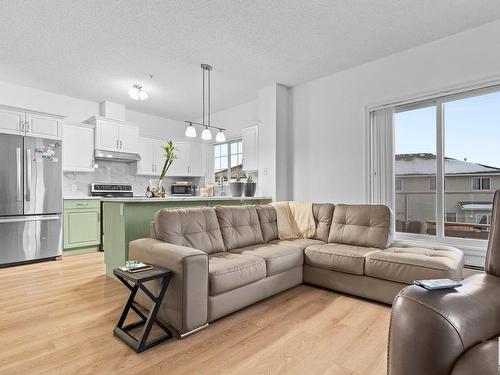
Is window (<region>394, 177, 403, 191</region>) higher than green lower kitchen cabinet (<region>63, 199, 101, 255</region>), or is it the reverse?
window (<region>394, 177, 403, 191</region>)

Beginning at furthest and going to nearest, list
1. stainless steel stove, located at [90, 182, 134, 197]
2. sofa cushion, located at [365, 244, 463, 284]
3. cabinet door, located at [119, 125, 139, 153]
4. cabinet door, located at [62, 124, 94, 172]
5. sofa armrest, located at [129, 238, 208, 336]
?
cabinet door, located at [119, 125, 139, 153], stainless steel stove, located at [90, 182, 134, 197], cabinet door, located at [62, 124, 94, 172], sofa cushion, located at [365, 244, 463, 284], sofa armrest, located at [129, 238, 208, 336]

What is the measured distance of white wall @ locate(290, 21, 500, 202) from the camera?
3.05m

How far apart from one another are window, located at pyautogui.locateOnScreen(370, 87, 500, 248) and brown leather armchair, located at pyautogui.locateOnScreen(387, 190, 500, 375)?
2493 millimetres

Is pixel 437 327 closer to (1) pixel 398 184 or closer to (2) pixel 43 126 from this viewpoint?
(1) pixel 398 184

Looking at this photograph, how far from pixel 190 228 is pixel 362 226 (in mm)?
1909

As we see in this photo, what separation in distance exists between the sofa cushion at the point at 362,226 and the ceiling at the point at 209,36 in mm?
2000

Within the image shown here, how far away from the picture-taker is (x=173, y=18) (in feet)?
9.43

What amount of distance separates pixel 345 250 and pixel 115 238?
8.44 ft

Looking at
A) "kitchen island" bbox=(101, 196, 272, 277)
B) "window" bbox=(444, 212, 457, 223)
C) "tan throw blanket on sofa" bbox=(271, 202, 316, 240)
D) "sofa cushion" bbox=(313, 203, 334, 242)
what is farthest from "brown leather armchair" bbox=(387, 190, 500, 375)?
"kitchen island" bbox=(101, 196, 272, 277)

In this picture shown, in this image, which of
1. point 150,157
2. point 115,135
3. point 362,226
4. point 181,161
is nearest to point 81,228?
point 115,135

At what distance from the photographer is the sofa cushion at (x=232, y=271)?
2.14 meters

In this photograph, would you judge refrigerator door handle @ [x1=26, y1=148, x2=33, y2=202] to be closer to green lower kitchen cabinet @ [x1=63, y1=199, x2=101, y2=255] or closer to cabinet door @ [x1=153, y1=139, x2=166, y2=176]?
green lower kitchen cabinet @ [x1=63, y1=199, x2=101, y2=255]

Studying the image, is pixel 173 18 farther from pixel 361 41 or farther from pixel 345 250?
pixel 345 250

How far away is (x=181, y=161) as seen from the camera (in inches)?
256
